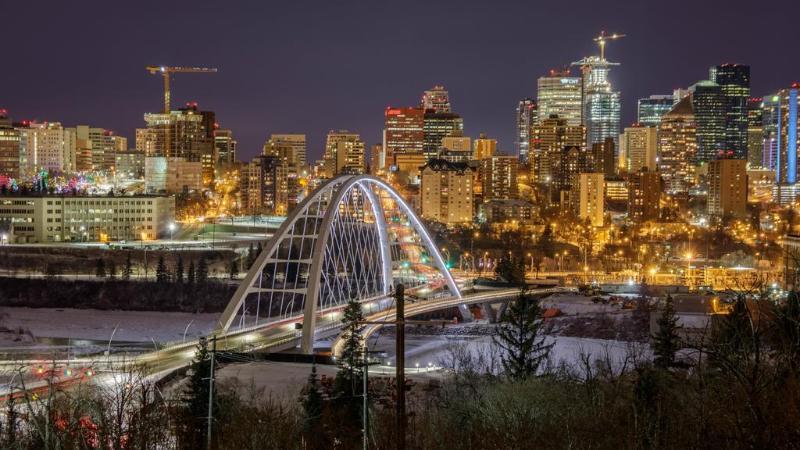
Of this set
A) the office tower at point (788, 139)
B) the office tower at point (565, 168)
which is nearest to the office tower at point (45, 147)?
the office tower at point (565, 168)

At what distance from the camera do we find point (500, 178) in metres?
151

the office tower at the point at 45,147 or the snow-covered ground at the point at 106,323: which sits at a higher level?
the office tower at the point at 45,147

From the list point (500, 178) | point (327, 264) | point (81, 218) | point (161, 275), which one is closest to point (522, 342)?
point (327, 264)

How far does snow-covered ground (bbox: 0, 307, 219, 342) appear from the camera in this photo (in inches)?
1870

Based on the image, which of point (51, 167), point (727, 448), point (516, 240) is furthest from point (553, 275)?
point (51, 167)

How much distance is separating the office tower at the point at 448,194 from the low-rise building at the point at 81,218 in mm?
37117

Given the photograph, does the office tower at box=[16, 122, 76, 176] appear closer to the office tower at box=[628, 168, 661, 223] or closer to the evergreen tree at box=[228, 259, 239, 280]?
the office tower at box=[628, 168, 661, 223]

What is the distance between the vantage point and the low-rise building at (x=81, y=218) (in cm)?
8238

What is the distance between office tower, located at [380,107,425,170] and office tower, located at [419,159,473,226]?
6504 cm

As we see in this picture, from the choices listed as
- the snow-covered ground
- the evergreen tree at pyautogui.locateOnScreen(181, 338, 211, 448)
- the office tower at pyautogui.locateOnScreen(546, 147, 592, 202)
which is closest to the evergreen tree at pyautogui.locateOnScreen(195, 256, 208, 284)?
the snow-covered ground

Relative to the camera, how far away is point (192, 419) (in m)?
20.4

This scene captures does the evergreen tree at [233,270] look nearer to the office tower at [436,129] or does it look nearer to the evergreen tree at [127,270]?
the evergreen tree at [127,270]

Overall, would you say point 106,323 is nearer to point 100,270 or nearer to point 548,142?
point 100,270

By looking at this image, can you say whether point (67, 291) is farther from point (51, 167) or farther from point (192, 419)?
point (51, 167)
